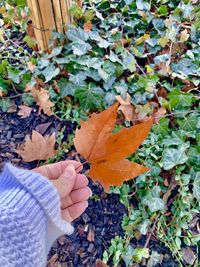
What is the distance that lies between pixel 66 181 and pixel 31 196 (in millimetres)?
188

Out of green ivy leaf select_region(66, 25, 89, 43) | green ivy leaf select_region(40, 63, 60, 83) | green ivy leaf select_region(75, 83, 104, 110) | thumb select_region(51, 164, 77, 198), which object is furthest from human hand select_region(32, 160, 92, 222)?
green ivy leaf select_region(66, 25, 89, 43)

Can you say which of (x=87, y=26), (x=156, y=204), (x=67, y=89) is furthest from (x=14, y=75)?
(x=156, y=204)

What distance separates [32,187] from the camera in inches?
37.1

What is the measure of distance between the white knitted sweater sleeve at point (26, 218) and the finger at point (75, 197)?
13cm

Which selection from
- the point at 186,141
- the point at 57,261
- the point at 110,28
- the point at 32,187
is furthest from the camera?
the point at 110,28

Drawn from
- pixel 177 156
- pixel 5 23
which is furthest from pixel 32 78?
pixel 177 156

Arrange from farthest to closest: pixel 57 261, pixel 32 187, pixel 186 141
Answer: pixel 186 141 → pixel 57 261 → pixel 32 187

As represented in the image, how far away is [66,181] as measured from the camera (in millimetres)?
1112

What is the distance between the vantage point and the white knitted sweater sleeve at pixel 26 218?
2.77 feet

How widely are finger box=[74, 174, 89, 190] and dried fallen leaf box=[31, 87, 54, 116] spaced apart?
0.29m

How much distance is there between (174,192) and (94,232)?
27cm

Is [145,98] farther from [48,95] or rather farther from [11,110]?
[11,110]

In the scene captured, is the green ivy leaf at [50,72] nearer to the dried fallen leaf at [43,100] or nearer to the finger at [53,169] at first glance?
the dried fallen leaf at [43,100]

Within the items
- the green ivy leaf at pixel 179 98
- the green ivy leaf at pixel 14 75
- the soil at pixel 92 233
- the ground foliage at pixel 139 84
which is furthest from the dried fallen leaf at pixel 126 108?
the green ivy leaf at pixel 14 75
